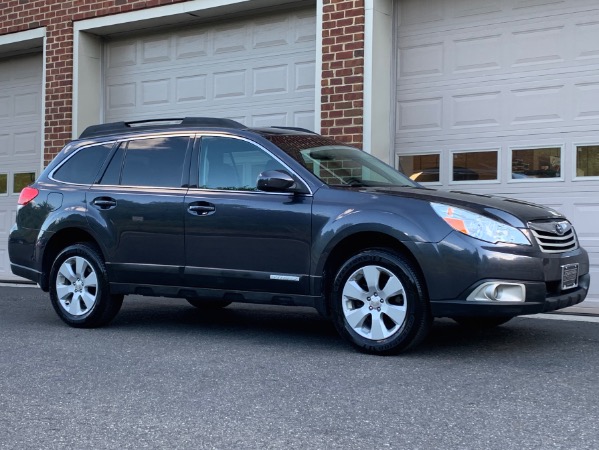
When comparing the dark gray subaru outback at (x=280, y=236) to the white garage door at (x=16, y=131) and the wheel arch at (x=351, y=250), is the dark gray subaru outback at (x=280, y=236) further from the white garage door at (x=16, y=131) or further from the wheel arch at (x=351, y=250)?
the white garage door at (x=16, y=131)

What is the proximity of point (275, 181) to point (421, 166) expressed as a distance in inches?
176

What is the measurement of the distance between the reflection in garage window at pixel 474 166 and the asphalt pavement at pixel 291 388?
2687 millimetres

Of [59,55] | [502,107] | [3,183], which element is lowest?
[3,183]

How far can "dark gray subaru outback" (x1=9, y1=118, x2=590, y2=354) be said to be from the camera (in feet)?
19.6

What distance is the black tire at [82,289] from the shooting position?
300 inches

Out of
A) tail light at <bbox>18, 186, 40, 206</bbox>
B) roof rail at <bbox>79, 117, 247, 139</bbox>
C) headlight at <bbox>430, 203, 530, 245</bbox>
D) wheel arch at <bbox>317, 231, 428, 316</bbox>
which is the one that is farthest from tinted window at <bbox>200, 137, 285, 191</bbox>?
tail light at <bbox>18, 186, 40, 206</bbox>

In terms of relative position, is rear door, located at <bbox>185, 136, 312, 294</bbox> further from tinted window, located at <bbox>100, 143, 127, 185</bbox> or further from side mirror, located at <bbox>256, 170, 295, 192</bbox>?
tinted window, located at <bbox>100, 143, 127, 185</bbox>

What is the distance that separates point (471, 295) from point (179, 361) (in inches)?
78.6

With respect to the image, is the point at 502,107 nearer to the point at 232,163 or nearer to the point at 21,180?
the point at 232,163

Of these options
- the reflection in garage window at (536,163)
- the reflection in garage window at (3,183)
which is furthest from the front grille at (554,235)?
the reflection in garage window at (3,183)

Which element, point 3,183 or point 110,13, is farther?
point 3,183

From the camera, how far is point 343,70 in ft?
35.5

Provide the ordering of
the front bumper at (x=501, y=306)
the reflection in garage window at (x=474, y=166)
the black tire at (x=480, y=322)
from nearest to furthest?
1. the front bumper at (x=501, y=306)
2. the black tire at (x=480, y=322)
3. the reflection in garage window at (x=474, y=166)

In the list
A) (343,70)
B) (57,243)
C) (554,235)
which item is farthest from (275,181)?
(343,70)
